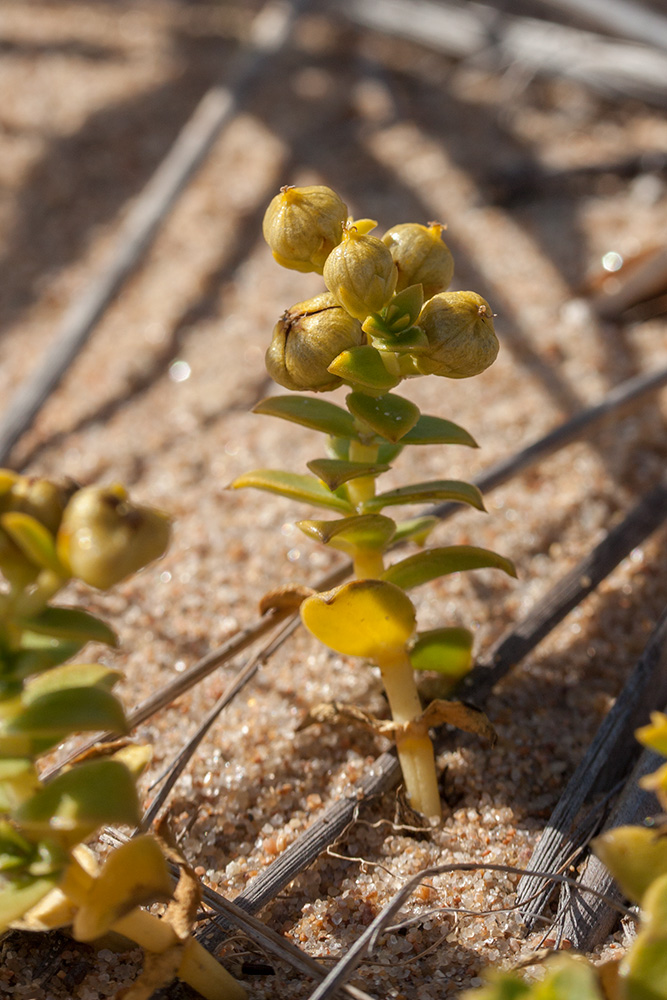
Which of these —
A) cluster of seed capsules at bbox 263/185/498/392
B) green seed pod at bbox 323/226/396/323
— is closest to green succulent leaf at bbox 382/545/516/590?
cluster of seed capsules at bbox 263/185/498/392

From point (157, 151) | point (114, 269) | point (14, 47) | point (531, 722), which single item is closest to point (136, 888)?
point (531, 722)

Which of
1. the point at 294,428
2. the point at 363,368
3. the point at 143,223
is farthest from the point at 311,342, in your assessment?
the point at 143,223

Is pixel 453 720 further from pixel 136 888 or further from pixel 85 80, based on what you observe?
pixel 85 80

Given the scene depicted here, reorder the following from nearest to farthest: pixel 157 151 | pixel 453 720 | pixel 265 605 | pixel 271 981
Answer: pixel 271 981
pixel 453 720
pixel 265 605
pixel 157 151

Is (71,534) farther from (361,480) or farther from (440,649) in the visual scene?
(440,649)

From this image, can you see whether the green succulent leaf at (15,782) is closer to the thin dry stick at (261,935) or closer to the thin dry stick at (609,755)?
A: the thin dry stick at (261,935)

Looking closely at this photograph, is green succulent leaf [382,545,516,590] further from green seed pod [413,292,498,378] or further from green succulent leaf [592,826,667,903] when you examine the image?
green succulent leaf [592,826,667,903]
